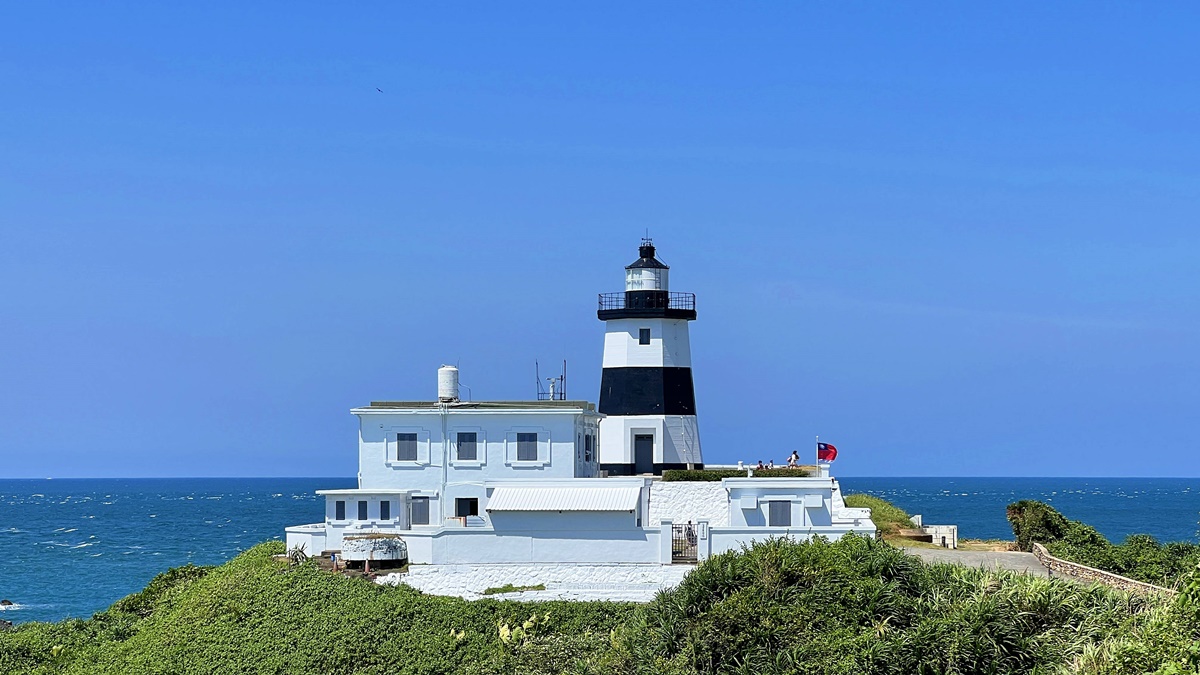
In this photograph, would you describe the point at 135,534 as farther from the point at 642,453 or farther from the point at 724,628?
the point at 724,628

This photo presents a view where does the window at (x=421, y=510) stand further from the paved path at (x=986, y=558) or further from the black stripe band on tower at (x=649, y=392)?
the paved path at (x=986, y=558)

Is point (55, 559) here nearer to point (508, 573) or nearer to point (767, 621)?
point (508, 573)

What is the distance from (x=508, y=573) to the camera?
34781 millimetres

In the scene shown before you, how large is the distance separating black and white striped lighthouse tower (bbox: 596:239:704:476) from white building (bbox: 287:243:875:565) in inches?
1.8

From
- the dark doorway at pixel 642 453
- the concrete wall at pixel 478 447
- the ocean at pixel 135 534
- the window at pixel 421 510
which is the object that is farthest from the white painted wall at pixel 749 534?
the ocean at pixel 135 534

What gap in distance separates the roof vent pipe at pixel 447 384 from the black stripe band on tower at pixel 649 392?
6.56m

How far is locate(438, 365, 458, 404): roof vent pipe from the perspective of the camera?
41219 millimetres

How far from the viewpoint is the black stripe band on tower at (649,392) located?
45.2 meters

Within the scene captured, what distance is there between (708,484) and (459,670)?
41.6 ft

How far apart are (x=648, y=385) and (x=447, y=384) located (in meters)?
7.53

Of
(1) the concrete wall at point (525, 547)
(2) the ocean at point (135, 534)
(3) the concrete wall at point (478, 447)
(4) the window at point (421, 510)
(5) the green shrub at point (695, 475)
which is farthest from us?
(2) the ocean at point (135, 534)

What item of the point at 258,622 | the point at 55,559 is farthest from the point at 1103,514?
the point at 258,622

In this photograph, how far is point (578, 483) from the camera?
3734 cm

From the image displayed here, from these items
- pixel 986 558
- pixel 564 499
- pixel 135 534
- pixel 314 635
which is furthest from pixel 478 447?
pixel 135 534
